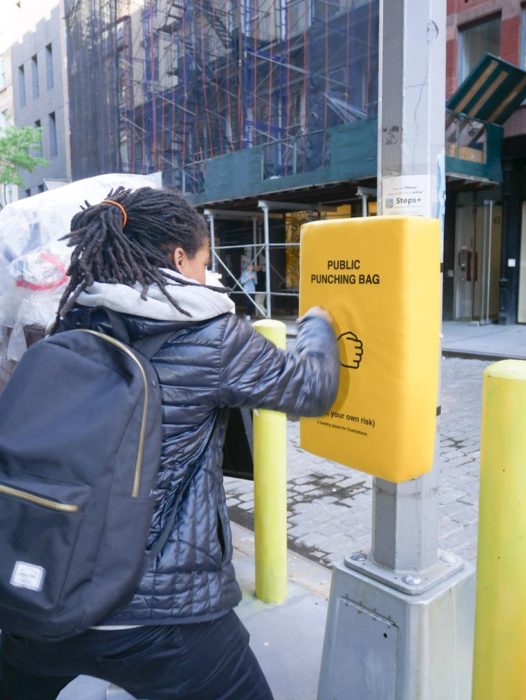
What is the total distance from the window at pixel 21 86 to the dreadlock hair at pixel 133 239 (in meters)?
37.1

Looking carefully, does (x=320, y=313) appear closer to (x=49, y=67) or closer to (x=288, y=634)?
(x=288, y=634)

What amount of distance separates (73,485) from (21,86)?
125 ft

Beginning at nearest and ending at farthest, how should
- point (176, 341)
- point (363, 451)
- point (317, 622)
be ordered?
point (176, 341)
point (363, 451)
point (317, 622)

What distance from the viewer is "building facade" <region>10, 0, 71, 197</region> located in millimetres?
30312

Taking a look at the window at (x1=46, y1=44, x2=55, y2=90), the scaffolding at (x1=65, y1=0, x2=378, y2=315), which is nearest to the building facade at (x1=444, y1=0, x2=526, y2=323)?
the scaffolding at (x1=65, y1=0, x2=378, y2=315)

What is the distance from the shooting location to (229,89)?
18219 millimetres

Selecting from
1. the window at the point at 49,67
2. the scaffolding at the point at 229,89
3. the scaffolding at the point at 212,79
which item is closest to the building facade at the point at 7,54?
the window at the point at 49,67

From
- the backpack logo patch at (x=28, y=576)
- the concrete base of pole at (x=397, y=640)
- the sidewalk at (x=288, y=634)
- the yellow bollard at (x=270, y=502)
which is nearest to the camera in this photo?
the backpack logo patch at (x=28, y=576)

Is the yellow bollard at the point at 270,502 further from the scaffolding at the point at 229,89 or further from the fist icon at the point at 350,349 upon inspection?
the scaffolding at the point at 229,89

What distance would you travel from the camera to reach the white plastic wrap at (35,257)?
150 inches

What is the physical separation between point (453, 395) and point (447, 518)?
3.75 m

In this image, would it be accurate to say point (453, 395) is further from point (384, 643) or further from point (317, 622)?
point (384, 643)

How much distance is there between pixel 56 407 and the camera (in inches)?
53.9

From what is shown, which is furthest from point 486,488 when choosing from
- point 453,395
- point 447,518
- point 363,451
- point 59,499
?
point 453,395
